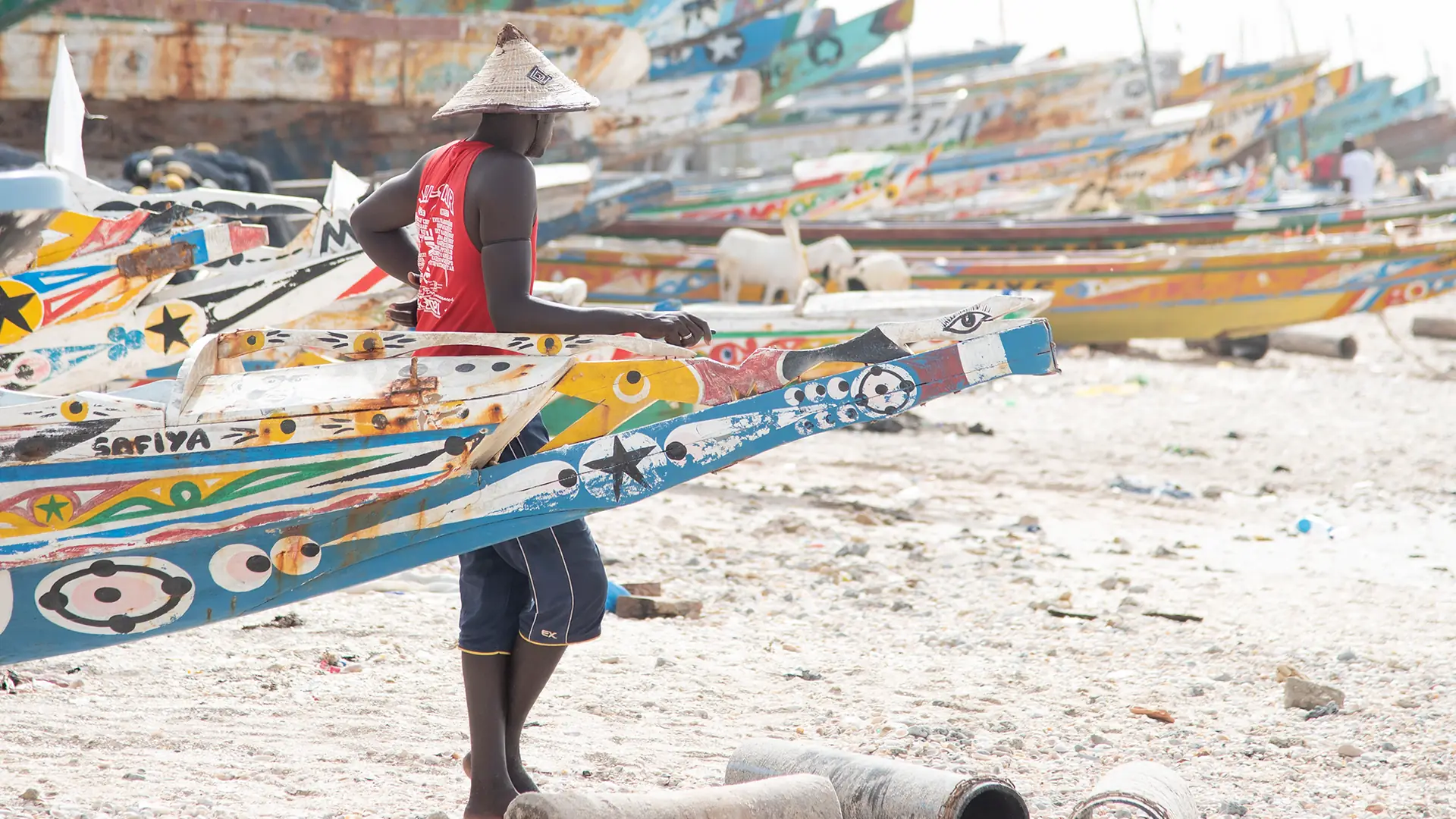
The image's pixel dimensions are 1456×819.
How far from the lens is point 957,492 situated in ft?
25.7

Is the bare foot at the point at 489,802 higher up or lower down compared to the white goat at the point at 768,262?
lower down

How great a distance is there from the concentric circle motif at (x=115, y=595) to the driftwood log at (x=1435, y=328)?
16.8 meters

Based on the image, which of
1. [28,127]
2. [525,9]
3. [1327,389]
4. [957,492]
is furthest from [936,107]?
[957,492]

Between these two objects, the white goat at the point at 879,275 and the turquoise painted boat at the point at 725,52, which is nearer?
the white goat at the point at 879,275

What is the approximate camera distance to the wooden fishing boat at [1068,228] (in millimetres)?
13156

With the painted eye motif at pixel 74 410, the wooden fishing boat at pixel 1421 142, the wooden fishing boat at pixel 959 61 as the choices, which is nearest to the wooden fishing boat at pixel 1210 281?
the painted eye motif at pixel 74 410

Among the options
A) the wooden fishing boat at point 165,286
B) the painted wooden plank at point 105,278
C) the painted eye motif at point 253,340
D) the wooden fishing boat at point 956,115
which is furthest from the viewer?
the wooden fishing boat at point 956,115

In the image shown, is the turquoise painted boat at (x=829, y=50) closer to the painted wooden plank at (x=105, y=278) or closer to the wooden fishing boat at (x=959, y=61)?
the wooden fishing boat at (x=959, y=61)

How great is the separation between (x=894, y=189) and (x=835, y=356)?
14.6 m

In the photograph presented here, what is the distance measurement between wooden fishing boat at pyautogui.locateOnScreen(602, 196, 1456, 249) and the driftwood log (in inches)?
51.4

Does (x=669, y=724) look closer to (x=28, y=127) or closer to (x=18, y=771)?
(x=18, y=771)

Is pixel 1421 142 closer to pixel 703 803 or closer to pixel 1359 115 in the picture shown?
pixel 1359 115

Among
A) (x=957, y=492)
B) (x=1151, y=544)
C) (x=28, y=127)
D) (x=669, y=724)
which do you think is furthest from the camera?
(x=28, y=127)

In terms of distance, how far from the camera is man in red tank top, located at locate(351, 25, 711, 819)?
2.85 meters
